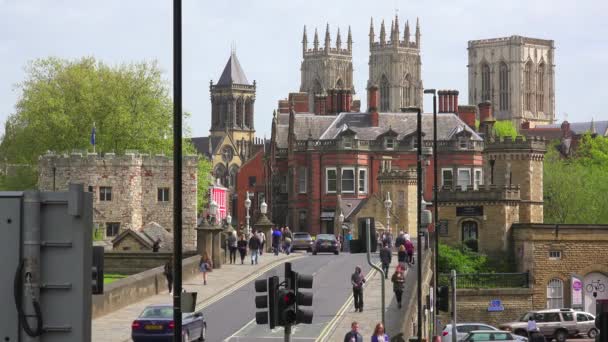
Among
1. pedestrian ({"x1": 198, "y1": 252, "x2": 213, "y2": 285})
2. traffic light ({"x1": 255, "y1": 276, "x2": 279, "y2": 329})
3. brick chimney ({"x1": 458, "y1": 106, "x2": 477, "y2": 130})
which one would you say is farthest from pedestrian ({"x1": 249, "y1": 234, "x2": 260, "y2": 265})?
brick chimney ({"x1": 458, "y1": 106, "x2": 477, "y2": 130})

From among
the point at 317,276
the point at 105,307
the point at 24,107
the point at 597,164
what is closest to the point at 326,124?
the point at 24,107

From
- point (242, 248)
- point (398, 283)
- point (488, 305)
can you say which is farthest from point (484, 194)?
point (398, 283)

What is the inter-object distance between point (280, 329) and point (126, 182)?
46428 millimetres

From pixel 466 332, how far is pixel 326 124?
5397cm

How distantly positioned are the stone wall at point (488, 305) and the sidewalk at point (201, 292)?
41.4 ft

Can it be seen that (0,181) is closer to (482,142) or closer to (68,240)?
(482,142)

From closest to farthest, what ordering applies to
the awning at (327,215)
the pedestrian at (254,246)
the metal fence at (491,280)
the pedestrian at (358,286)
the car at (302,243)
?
1. the pedestrian at (358,286)
2. the pedestrian at (254,246)
3. the car at (302,243)
4. the metal fence at (491,280)
5. the awning at (327,215)

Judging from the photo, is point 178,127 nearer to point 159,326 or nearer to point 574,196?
point 159,326

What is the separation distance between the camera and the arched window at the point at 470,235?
79.4 metres

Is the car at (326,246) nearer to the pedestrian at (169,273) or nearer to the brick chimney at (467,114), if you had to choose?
the pedestrian at (169,273)

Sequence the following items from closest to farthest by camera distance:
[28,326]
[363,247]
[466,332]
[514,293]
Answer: [28,326]
[363,247]
[466,332]
[514,293]

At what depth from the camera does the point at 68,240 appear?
8469 millimetres

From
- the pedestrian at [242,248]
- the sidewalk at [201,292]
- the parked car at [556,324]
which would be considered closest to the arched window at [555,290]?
the sidewalk at [201,292]

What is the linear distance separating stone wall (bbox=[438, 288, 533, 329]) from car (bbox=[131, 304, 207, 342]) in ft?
134
